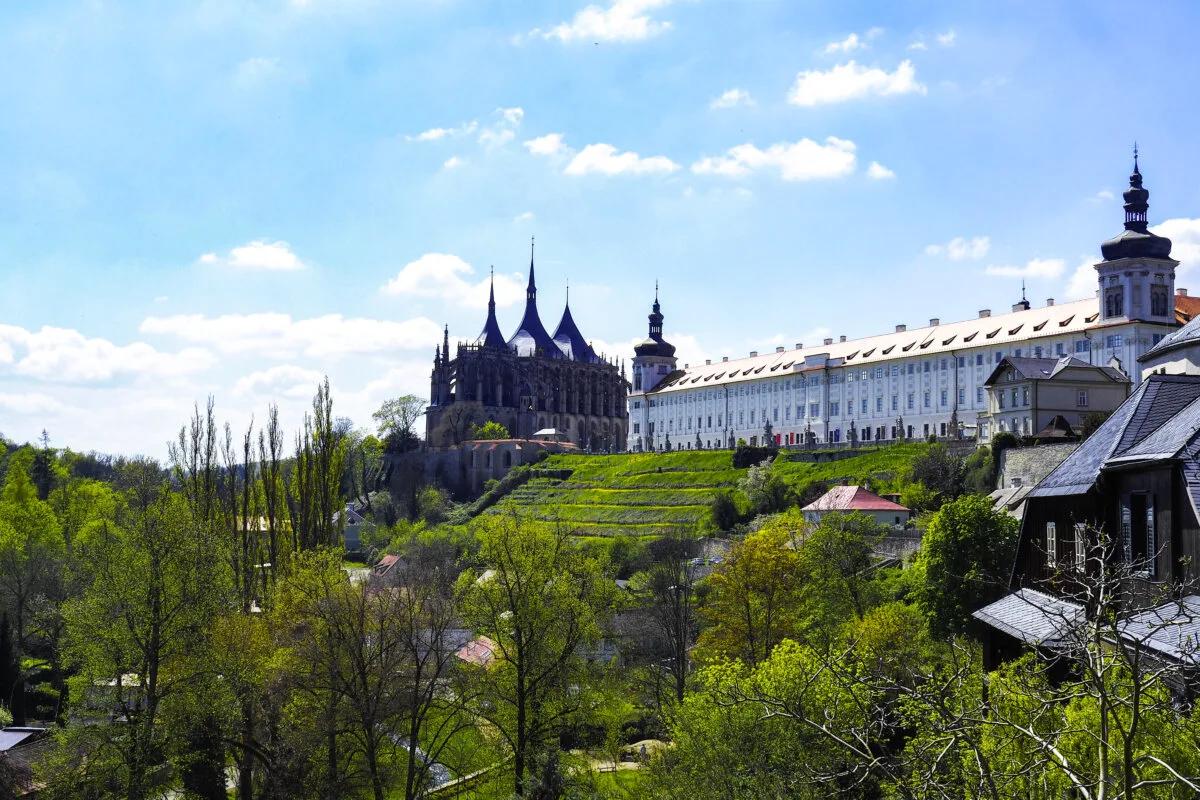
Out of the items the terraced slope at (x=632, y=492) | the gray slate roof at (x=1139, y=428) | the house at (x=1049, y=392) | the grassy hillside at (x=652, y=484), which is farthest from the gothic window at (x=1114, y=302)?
the gray slate roof at (x=1139, y=428)

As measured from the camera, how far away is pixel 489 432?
120 meters

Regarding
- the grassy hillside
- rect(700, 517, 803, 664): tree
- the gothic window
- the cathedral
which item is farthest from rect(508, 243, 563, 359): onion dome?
rect(700, 517, 803, 664): tree

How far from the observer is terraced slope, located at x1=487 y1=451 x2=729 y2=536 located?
250 ft

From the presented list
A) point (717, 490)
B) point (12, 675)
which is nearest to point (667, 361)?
point (717, 490)

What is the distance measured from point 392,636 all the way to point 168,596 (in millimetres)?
5660

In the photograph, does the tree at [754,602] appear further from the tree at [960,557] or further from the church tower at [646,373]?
the church tower at [646,373]

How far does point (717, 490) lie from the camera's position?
77062mm

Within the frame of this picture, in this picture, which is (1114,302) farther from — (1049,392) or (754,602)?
(754,602)

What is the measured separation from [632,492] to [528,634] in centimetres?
5753

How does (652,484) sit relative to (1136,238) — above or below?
below

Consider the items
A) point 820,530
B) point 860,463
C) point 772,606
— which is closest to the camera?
point 772,606

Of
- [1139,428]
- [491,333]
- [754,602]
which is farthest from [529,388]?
[1139,428]

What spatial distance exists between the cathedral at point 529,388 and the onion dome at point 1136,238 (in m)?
57.7

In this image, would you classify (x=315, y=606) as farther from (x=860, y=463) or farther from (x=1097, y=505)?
(x=860, y=463)
